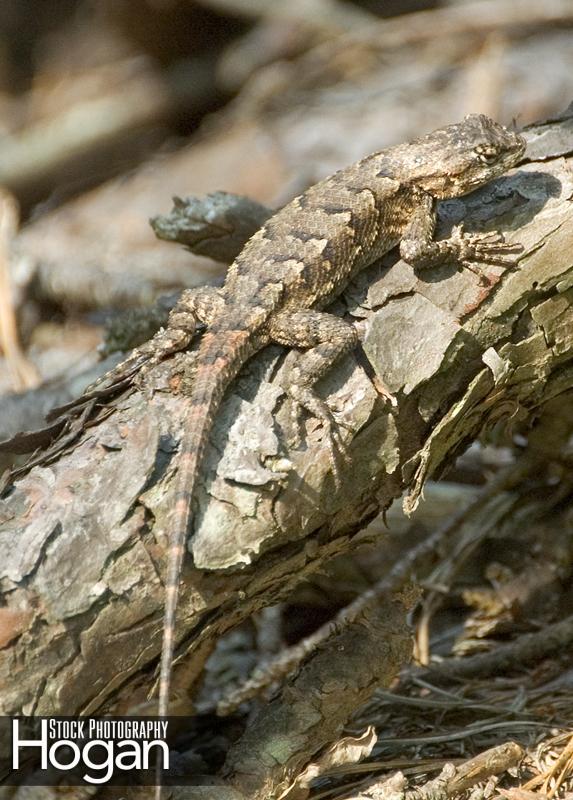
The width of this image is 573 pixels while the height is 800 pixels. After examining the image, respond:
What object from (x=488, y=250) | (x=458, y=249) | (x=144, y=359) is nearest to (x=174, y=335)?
(x=144, y=359)

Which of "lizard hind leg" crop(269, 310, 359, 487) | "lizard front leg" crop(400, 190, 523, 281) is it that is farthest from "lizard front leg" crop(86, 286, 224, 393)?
"lizard front leg" crop(400, 190, 523, 281)

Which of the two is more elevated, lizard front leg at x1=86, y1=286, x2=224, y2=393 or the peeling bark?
lizard front leg at x1=86, y1=286, x2=224, y2=393

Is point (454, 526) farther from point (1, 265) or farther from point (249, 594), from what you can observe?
point (1, 265)

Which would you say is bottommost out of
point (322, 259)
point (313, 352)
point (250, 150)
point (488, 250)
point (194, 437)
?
point (194, 437)

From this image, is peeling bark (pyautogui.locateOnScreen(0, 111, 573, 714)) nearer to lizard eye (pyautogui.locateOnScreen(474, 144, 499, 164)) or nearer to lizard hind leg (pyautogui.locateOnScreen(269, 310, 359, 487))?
lizard hind leg (pyautogui.locateOnScreen(269, 310, 359, 487))

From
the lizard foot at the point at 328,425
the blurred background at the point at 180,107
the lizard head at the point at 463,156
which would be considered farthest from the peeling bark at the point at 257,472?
the blurred background at the point at 180,107

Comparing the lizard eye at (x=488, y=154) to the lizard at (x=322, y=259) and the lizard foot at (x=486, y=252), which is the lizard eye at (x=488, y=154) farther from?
the lizard foot at (x=486, y=252)

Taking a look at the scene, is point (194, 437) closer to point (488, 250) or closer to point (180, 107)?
point (488, 250)

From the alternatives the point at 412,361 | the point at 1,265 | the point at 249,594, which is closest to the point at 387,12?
the point at 1,265
